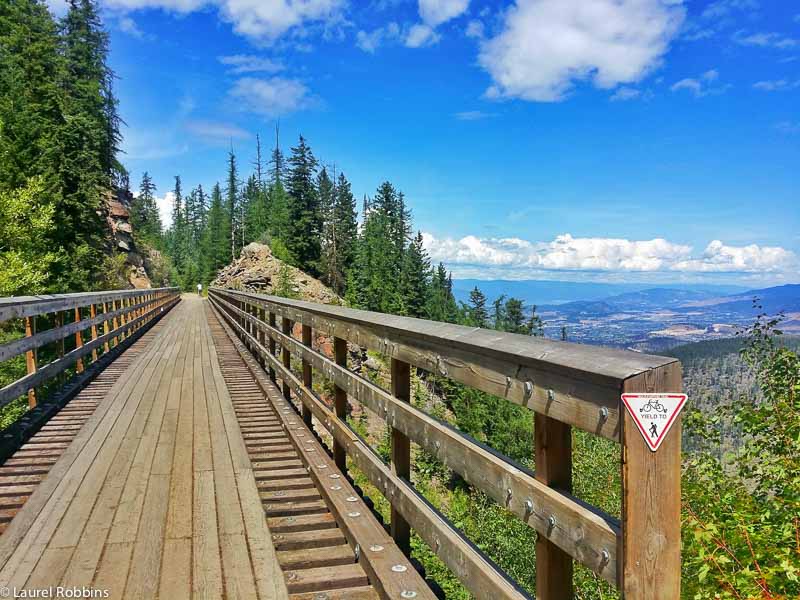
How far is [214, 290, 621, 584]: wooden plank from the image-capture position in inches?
58.2

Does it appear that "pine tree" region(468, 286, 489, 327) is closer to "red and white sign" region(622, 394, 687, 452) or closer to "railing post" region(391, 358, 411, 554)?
"railing post" region(391, 358, 411, 554)

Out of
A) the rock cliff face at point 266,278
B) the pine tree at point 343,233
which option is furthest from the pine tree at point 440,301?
the rock cliff face at point 266,278

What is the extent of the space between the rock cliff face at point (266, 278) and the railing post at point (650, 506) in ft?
144

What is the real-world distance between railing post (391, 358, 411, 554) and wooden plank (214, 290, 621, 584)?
7 cm

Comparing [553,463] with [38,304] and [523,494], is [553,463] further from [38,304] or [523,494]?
[38,304]

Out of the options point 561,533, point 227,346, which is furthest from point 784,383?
point 227,346

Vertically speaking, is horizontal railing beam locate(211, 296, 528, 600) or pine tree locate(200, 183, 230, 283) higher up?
pine tree locate(200, 183, 230, 283)

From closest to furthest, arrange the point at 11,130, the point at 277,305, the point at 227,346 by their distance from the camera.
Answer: the point at 277,305
the point at 227,346
the point at 11,130

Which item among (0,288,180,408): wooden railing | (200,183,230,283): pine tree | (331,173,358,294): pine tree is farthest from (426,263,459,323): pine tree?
(0,288,180,408): wooden railing

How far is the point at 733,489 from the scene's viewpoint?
8.49 m

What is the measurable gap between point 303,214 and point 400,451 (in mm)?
59816

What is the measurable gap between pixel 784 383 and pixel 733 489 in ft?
5.74

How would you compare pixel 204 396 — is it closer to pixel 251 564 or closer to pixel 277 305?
pixel 277 305

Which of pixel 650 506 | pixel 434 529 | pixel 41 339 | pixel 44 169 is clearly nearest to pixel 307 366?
pixel 41 339
